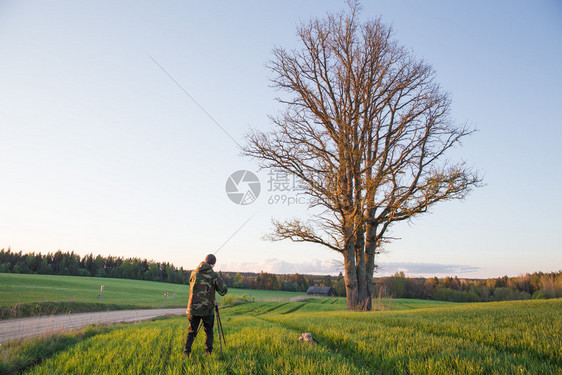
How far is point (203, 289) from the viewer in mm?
6703

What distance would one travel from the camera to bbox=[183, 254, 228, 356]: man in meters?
6.51

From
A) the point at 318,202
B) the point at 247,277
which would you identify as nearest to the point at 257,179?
the point at 318,202

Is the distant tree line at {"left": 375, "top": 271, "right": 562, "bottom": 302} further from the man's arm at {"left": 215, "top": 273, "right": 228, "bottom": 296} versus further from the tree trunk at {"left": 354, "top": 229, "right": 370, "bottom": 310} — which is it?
the man's arm at {"left": 215, "top": 273, "right": 228, "bottom": 296}

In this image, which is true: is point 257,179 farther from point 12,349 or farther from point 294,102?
point 12,349

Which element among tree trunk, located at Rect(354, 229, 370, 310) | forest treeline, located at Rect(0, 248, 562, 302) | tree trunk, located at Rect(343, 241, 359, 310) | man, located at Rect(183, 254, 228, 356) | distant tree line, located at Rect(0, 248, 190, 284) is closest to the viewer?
man, located at Rect(183, 254, 228, 356)

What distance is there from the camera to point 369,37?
1848 cm

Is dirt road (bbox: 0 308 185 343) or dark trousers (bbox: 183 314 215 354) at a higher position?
dark trousers (bbox: 183 314 215 354)

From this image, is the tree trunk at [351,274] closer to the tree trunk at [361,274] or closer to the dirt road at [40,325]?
the tree trunk at [361,274]

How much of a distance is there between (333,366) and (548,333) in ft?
16.6

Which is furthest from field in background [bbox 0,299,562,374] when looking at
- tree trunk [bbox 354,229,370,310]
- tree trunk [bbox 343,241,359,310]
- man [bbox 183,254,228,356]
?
tree trunk [bbox 354,229,370,310]

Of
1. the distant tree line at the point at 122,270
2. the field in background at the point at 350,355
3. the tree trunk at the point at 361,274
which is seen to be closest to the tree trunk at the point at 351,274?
the tree trunk at the point at 361,274

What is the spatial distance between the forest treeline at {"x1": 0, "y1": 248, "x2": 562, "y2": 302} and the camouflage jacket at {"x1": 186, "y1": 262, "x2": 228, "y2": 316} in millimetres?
73331

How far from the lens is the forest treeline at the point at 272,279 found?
81.3 metres

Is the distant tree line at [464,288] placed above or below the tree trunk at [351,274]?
below
